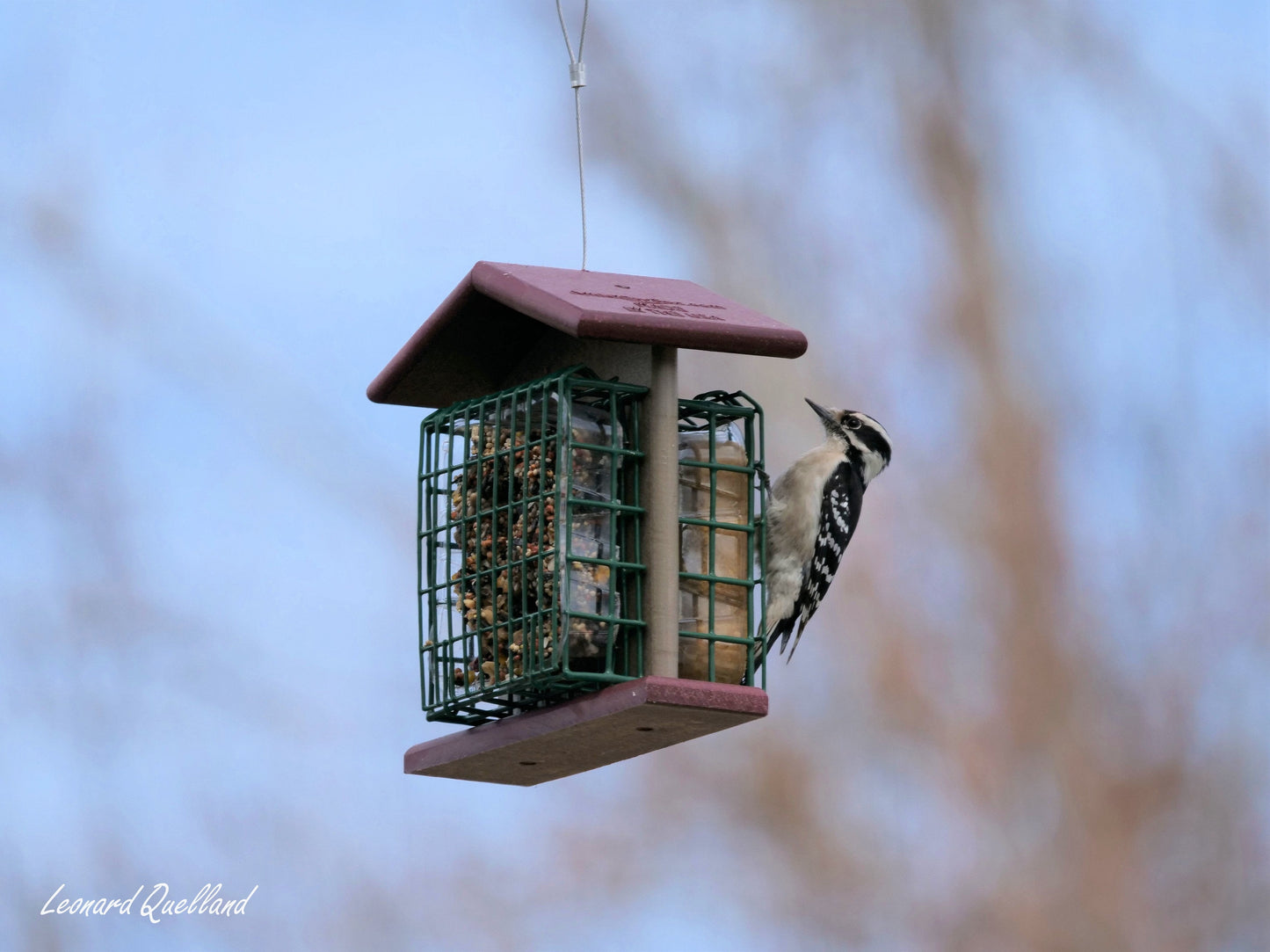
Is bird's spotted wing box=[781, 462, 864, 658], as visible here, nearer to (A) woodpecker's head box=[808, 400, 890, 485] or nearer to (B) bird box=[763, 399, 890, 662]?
(B) bird box=[763, 399, 890, 662]

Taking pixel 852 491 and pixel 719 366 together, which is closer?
pixel 852 491

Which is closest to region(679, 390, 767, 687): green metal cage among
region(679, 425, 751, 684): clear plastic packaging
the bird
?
region(679, 425, 751, 684): clear plastic packaging

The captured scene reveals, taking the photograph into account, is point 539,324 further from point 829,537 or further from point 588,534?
point 829,537

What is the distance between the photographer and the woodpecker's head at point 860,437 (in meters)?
7.99

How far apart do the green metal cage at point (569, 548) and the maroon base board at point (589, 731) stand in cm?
10

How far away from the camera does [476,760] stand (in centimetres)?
595

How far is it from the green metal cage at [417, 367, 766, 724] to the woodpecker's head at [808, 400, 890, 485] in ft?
5.77

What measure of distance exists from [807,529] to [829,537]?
13 cm

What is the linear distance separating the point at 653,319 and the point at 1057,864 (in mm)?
7434

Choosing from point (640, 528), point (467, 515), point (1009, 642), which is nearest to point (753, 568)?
point (640, 528)

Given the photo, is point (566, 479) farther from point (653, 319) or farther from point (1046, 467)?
point (1046, 467)

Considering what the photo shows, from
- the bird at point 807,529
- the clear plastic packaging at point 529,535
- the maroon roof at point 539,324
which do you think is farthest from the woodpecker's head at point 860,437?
the clear plastic packaging at point 529,535

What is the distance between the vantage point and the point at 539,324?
6.34m

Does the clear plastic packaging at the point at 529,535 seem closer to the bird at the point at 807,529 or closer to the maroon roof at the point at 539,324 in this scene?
the maroon roof at the point at 539,324
